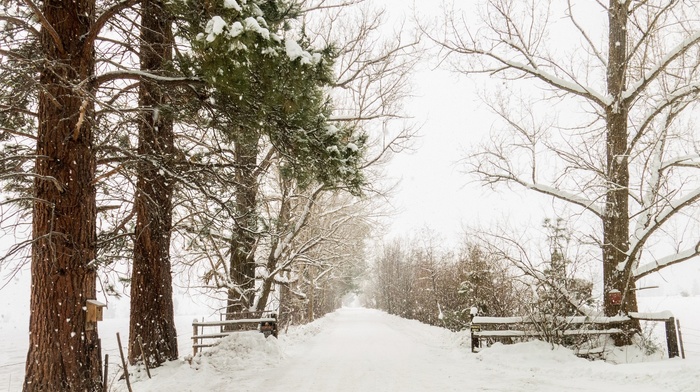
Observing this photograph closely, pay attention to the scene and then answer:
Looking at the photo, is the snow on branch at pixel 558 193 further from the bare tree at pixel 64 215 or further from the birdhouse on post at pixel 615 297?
the bare tree at pixel 64 215

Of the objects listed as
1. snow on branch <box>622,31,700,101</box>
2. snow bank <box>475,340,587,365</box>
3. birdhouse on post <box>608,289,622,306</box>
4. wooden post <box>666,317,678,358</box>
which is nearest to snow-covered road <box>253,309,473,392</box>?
snow bank <box>475,340,587,365</box>

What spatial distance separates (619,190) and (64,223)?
11184 millimetres

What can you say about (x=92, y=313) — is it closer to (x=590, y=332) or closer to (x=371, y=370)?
(x=371, y=370)

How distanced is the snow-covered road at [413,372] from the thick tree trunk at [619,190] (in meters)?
2.49

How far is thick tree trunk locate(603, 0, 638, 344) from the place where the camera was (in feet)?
33.2

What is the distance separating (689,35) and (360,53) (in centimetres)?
804

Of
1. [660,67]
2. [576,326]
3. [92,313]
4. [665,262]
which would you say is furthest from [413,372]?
[660,67]

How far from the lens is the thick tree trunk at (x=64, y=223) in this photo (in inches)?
201

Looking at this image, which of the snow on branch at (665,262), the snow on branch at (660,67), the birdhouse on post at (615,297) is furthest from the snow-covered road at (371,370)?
the snow on branch at (660,67)

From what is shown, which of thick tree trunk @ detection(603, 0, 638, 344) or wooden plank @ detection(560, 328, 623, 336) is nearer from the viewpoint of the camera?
wooden plank @ detection(560, 328, 623, 336)

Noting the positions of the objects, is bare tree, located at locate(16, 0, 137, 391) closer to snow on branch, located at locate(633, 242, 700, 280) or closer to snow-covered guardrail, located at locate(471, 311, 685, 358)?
snow-covered guardrail, located at locate(471, 311, 685, 358)

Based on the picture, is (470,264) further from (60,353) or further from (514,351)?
(60,353)

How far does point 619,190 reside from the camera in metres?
10.0

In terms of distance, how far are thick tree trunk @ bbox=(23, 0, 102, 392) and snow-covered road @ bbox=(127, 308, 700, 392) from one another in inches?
80.8
